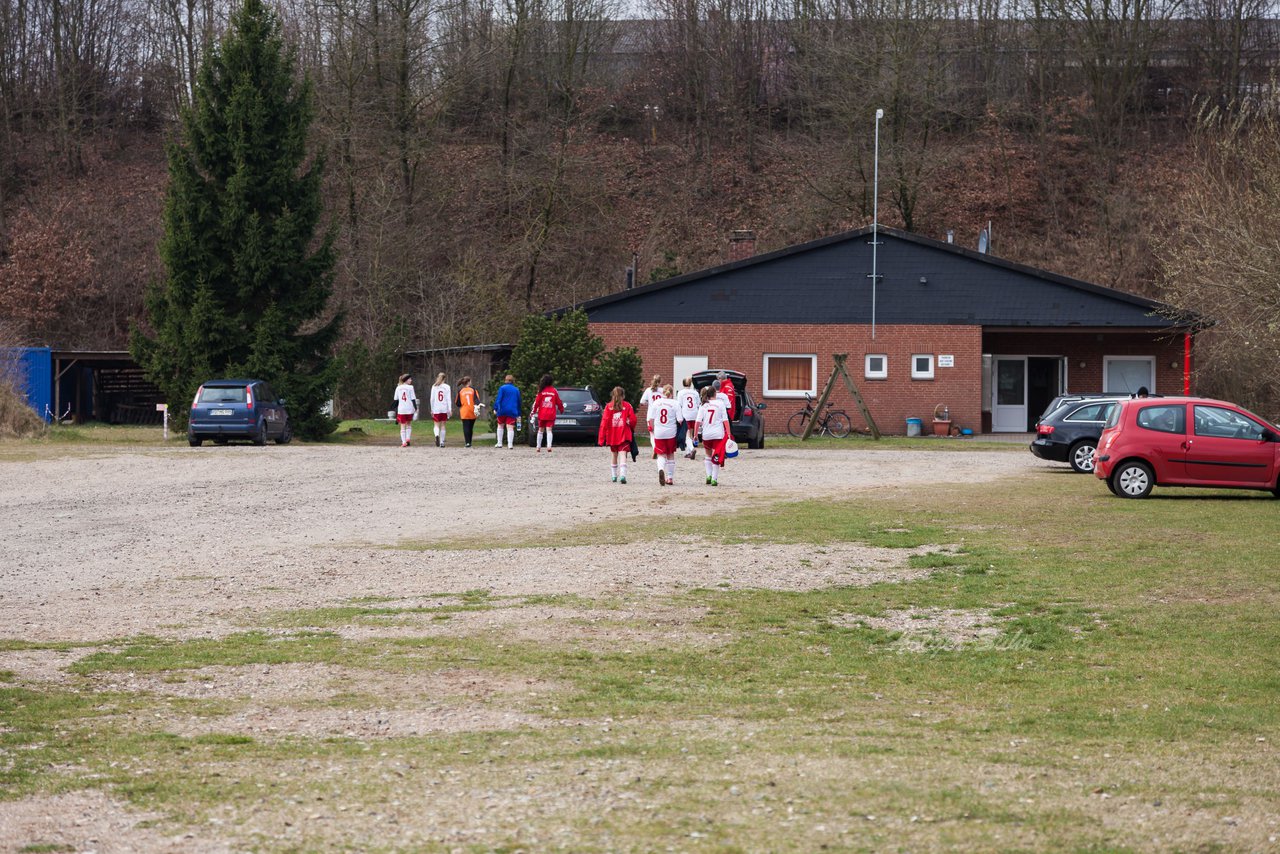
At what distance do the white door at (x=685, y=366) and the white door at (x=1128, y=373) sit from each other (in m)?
12.2

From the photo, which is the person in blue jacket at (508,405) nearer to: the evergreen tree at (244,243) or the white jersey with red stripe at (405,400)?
the white jersey with red stripe at (405,400)

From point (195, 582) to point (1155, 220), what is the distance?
174 feet

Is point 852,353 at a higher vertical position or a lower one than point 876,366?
higher

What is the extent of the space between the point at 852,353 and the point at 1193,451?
2274 cm

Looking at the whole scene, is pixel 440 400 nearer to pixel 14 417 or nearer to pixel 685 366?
pixel 14 417

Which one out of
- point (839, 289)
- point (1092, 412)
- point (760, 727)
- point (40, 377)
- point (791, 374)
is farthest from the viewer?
point (40, 377)

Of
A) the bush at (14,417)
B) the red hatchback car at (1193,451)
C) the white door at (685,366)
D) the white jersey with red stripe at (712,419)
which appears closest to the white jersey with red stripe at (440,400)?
the bush at (14,417)

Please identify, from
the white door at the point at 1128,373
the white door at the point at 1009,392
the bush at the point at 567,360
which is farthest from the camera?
the white door at the point at 1009,392

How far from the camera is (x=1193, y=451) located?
2200 centimetres

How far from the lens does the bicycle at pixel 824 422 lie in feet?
140

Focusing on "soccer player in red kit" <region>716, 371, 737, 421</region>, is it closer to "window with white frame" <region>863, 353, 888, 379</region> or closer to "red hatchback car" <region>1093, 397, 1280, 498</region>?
"red hatchback car" <region>1093, 397, 1280, 498</region>

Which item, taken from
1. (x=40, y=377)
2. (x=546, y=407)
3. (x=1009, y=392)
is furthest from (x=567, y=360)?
(x=40, y=377)

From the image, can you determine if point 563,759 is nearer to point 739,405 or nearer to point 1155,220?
point 739,405

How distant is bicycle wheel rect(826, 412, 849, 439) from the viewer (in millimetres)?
42719
